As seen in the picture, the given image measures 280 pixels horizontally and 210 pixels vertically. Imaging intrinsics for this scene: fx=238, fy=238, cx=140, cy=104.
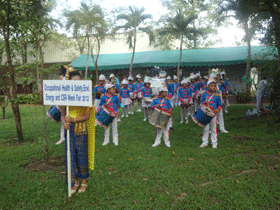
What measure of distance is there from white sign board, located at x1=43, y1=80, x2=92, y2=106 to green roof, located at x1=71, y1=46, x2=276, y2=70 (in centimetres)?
2001

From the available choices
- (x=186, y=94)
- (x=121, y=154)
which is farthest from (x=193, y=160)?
(x=186, y=94)

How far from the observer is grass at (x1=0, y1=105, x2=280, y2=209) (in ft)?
13.1

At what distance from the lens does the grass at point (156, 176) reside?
3988 mm

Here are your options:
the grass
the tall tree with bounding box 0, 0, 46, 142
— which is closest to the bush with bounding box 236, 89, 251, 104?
the grass

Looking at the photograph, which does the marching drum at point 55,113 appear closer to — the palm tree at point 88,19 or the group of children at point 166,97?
the group of children at point 166,97

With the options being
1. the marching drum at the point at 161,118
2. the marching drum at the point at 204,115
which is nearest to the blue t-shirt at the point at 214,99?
the marching drum at the point at 204,115

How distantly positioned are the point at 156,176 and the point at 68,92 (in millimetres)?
2507

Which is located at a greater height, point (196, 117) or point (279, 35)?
point (279, 35)

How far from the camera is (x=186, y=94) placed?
1073 cm

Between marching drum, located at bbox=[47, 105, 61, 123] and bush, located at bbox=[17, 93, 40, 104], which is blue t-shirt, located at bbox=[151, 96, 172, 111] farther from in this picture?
bush, located at bbox=[17, 93, 40, 104]

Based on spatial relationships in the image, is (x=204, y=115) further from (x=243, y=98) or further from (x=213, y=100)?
(x=243, y=98)

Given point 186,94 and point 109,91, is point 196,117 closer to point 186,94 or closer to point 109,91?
point 109,91

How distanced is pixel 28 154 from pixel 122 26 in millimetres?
19638

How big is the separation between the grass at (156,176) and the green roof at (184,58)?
15.7 metres
